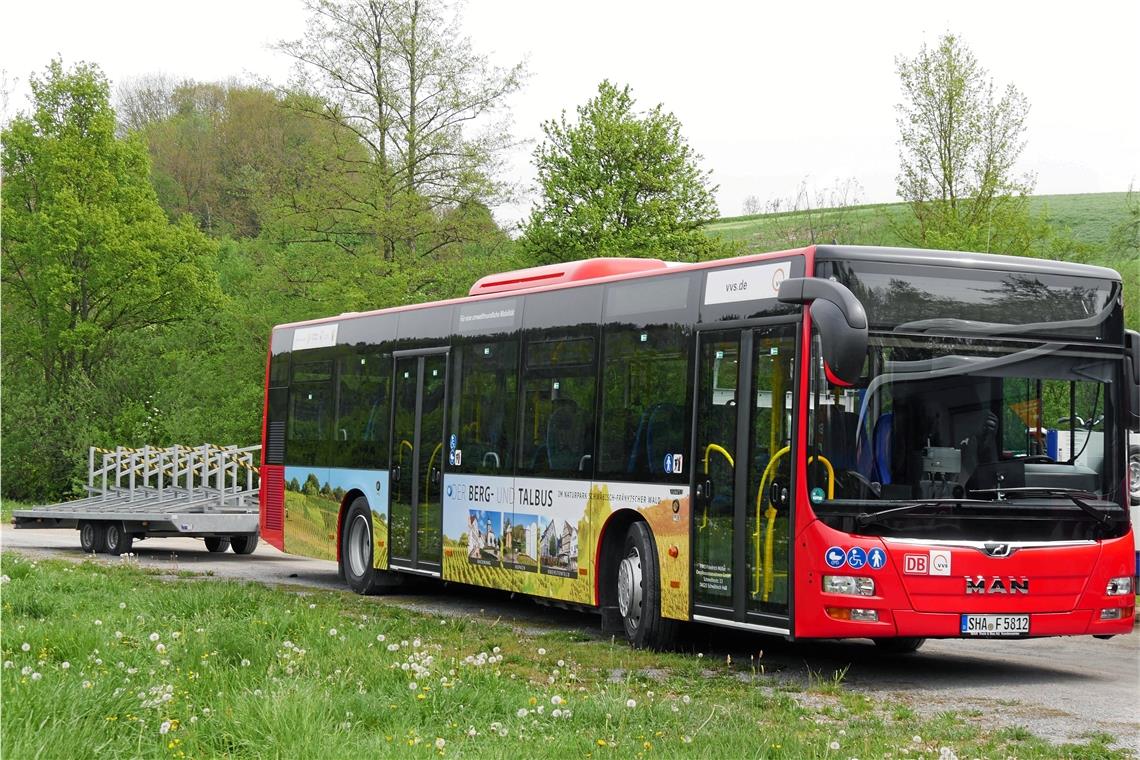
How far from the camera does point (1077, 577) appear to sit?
11.2 m

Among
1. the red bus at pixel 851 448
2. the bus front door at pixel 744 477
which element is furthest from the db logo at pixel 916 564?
the bus front door at pixel 744 477

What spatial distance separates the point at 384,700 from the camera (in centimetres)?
813

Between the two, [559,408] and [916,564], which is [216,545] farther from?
[916,564]

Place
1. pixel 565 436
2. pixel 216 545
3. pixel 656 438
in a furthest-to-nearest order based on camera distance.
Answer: pixel 216 545 → pixel 565 436 → pixel 656 438

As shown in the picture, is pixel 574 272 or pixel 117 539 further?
pixel 117 539

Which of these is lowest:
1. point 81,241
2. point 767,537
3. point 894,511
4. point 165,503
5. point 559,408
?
point 165,503

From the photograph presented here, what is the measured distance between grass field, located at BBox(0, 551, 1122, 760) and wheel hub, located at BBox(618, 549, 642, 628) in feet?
1.92

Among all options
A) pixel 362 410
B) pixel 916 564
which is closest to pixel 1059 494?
pixel 916 564

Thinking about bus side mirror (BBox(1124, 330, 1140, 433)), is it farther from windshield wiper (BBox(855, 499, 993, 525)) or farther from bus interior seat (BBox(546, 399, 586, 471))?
bus interior seat (BBox(546, 399, 586, 471))

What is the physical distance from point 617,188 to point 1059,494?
31.2 metres

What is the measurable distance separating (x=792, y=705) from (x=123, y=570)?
11.8 metres

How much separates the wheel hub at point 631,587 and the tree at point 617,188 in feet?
89.7

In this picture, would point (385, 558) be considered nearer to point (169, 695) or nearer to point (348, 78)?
point (169, 695)

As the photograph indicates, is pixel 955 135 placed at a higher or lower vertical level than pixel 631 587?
higher
